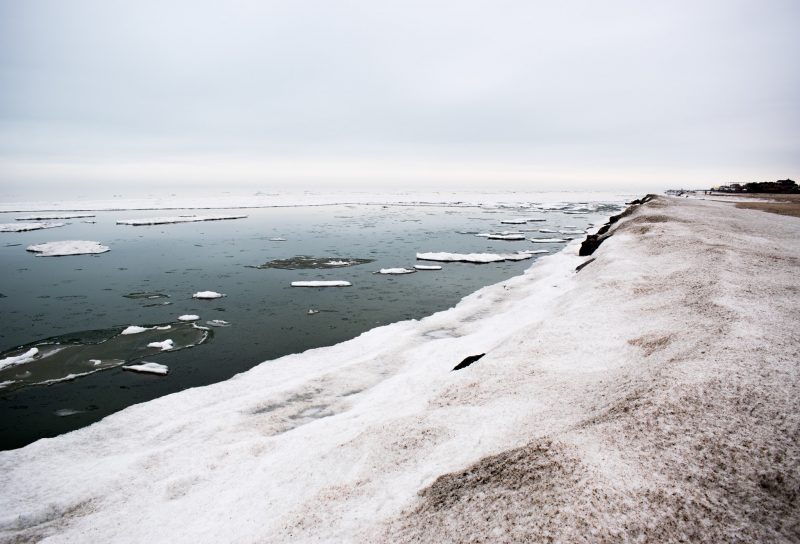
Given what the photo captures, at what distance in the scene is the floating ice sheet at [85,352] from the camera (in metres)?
10.2

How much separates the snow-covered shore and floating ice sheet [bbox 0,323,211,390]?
3543mm

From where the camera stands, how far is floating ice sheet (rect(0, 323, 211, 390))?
10203mm

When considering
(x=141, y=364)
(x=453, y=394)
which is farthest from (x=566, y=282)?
(x=141, y=364)

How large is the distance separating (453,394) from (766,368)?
3639 mm

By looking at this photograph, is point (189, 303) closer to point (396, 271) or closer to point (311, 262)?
point (311, 262)

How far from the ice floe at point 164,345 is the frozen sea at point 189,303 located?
0.20m

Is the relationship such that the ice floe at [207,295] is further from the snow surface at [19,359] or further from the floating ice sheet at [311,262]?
the snow surface at [19,359]

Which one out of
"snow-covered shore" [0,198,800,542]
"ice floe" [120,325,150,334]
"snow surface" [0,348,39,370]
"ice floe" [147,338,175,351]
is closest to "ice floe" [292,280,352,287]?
"ice floe" [120,325,150,334]

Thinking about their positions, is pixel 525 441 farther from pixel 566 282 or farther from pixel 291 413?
pixel 566 282

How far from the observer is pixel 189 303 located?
52.6ft

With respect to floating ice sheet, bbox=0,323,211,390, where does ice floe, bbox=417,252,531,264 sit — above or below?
above

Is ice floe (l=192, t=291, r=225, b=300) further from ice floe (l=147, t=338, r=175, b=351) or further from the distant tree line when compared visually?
the distant tree line

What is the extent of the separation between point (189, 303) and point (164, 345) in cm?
456

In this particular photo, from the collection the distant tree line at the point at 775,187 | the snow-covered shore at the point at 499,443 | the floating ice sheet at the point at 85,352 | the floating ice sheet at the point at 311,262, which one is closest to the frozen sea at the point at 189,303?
the floating ice sheet at the point at 85,352
